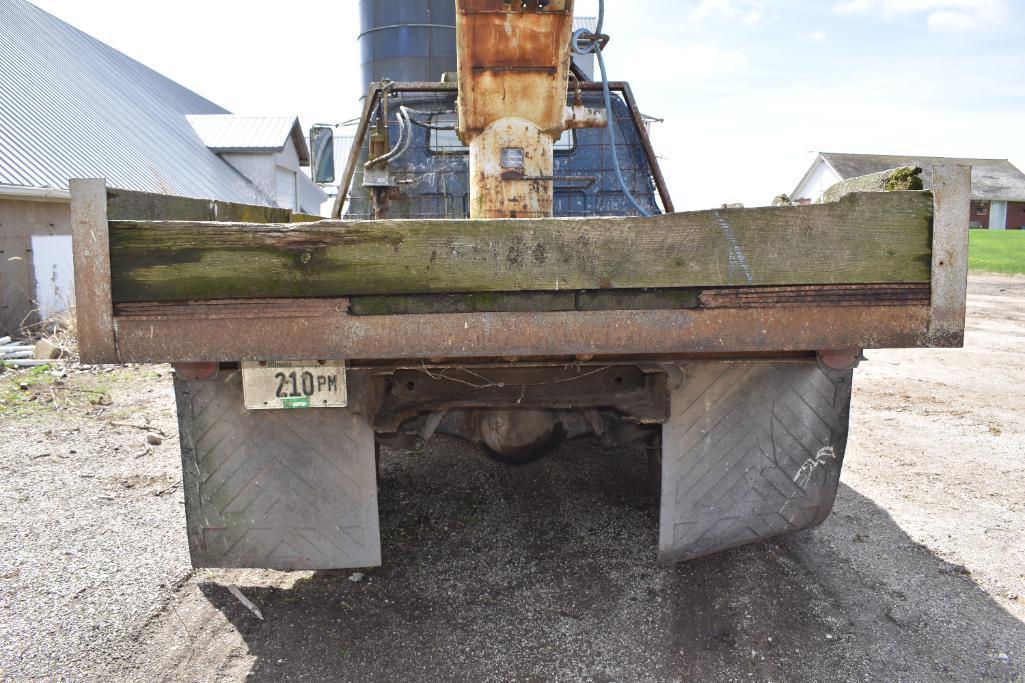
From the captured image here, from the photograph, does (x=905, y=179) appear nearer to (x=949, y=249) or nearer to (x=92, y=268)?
(x=949, y=249)

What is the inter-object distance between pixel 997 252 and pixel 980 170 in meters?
29.9

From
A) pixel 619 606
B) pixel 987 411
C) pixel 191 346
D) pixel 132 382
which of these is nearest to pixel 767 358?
pixel 619 606

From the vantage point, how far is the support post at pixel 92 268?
1.76 m

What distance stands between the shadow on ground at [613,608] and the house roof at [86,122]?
10659 mm

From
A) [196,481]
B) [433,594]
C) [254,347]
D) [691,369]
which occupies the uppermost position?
[254,347]

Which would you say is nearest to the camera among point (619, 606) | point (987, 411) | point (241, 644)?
point (241, 644)

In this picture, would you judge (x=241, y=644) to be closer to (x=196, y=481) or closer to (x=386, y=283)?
(x=196, y=481)

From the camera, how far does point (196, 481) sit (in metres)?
2.68

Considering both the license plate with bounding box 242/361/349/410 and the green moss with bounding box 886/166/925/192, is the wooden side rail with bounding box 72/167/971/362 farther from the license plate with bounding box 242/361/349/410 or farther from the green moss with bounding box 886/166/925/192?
the license plate with bounding box 242/361/349/410

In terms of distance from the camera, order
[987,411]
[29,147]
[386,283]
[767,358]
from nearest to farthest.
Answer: [386,283]
[767,358]
[987,411]
[29,147]

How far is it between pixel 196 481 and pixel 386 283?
1.39 meters

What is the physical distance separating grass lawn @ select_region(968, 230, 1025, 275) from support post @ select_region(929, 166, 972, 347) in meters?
26.0

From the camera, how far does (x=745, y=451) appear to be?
2715 millimetres

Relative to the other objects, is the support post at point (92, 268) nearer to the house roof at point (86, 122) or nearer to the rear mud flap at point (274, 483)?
the rear mud flap at point (274, 483)
